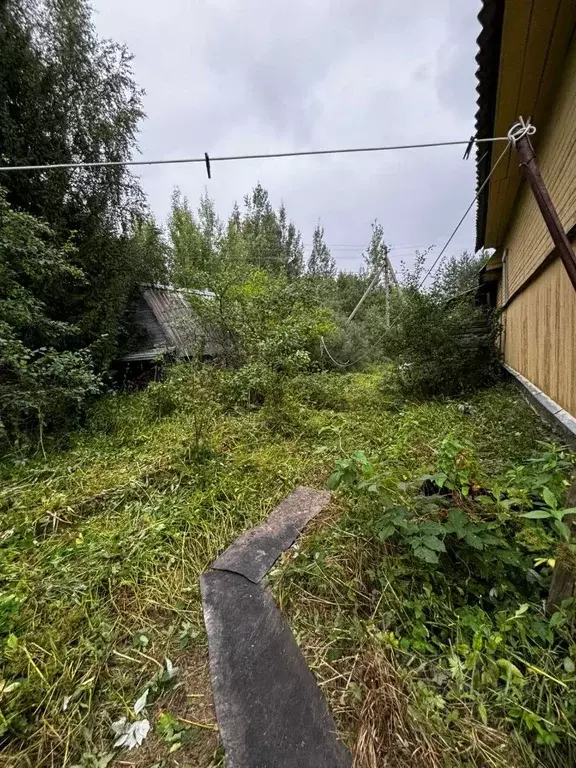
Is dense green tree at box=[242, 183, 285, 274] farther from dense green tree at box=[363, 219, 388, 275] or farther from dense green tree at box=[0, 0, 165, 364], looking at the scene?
dense green tree at box=[0, 0, 165, 364]

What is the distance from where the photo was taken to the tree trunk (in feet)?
3.26

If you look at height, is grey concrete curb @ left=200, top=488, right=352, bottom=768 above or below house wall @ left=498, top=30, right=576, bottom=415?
below

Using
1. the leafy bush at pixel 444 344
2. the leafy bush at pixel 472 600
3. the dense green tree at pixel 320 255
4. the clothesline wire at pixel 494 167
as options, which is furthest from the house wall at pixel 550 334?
the dense green tree at pixel 320 255

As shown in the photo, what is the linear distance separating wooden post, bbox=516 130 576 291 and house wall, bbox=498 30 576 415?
1.28m

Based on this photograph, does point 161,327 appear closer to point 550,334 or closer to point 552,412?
point 550,334

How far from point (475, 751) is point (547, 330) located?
10.6 ft

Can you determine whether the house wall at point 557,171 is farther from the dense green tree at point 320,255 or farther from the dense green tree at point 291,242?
the dense green tree at point 320,255

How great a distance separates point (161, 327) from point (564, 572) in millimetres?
7679

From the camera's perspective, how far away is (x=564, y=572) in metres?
1.06

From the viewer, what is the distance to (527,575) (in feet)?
4.20

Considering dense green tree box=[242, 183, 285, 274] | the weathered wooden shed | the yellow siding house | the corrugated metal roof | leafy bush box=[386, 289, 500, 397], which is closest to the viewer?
the corrugated metal roof

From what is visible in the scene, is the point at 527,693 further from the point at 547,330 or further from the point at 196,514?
the point at 547,330

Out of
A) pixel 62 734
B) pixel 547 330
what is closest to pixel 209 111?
pixel 547 330

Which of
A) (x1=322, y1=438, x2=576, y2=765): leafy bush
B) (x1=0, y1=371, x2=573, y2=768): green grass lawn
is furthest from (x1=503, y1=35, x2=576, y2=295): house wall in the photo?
(x1=322, y1=438, x2=576, y2=765): leafy bush
